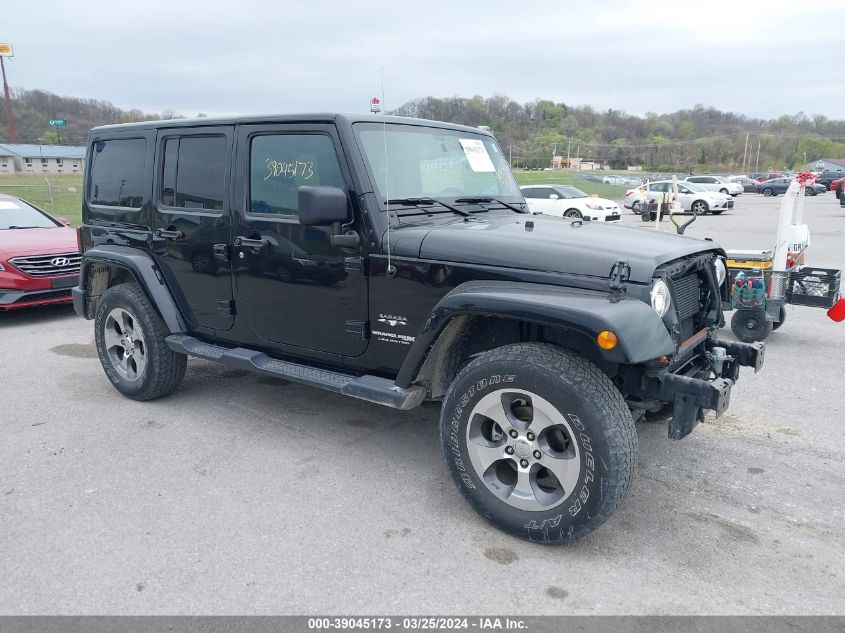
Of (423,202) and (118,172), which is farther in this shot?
(118,172)

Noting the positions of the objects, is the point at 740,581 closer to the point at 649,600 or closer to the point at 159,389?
the point at 649,600

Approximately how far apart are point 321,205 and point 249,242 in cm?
95

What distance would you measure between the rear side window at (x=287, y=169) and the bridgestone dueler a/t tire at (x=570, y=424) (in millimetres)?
1415

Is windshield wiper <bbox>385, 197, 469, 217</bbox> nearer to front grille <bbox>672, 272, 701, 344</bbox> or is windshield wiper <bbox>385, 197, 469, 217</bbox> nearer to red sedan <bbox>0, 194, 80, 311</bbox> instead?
front grille <bbox>672, 272, 701, 344</bbox>

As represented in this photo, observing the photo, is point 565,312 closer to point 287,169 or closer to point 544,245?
point 544,245

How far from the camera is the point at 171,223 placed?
458cm

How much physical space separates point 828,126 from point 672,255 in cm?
13679

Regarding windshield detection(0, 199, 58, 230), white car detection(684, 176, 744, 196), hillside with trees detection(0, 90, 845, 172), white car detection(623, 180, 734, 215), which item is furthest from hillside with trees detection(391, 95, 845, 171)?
windshield detection(0, 199, 58, 230)

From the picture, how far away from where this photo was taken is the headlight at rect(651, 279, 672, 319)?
2.96 metres

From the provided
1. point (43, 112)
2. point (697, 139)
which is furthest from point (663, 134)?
point (43, 112)

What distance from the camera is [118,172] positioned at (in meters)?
5.04

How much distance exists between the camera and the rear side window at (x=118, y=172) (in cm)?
485

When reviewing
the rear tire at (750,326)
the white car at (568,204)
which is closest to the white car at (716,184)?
the white car at (568,204)

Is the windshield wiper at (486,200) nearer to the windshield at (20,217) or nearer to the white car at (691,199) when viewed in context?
the windshield at (20,217)
